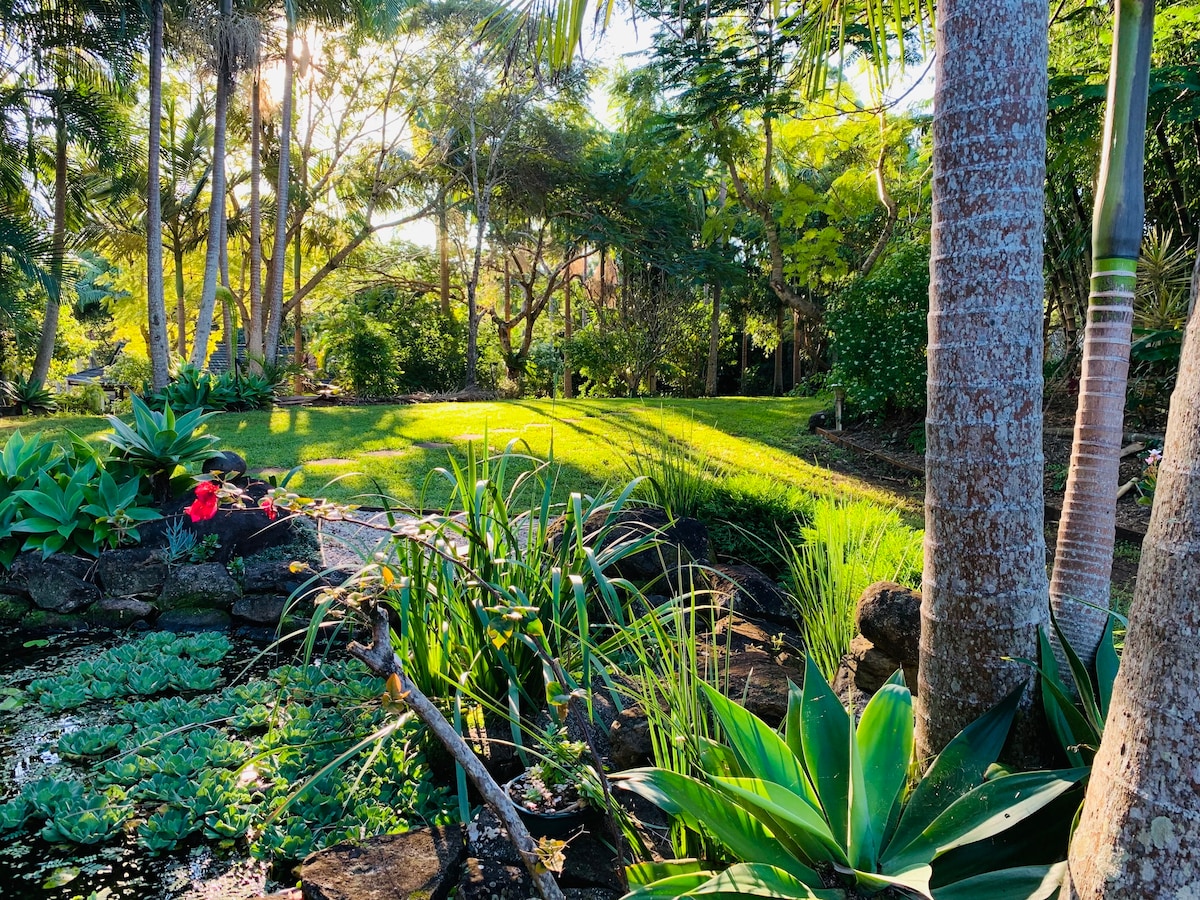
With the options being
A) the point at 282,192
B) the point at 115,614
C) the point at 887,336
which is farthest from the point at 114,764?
the point at 282,192

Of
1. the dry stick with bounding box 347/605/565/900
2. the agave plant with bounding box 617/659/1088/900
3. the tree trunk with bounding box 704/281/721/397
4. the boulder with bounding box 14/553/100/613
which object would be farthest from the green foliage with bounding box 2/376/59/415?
the agave plant with bounding box 617/659/1088/900

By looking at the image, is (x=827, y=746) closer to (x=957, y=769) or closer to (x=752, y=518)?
(x=957, y=769)

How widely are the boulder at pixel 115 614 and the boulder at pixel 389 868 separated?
2.66 meters

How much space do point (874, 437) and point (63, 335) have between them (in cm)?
2691

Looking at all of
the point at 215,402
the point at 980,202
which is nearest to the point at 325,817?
the point at 980,202

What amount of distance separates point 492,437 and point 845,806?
681 cm

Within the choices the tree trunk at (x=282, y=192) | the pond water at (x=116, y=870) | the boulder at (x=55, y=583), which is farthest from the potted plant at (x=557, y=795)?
the tree trunk at (x=282, y=192)

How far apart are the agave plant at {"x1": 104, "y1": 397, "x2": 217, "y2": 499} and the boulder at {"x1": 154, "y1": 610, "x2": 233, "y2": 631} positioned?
0.99 m

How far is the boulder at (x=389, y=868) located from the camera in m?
1.61

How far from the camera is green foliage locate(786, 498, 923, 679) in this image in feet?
8.21

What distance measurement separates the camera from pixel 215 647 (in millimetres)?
3434

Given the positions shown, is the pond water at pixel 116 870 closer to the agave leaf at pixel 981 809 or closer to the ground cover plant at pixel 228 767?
the ground cover plant at pixel 228 767

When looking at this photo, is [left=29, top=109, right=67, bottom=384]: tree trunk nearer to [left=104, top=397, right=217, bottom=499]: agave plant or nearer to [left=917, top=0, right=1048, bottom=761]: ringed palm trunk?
[left=104, top=397, right=217, bottom=499]: agave plant

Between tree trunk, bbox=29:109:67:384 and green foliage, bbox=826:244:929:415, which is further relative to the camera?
tree trunk, bbox=29:109:67:384
